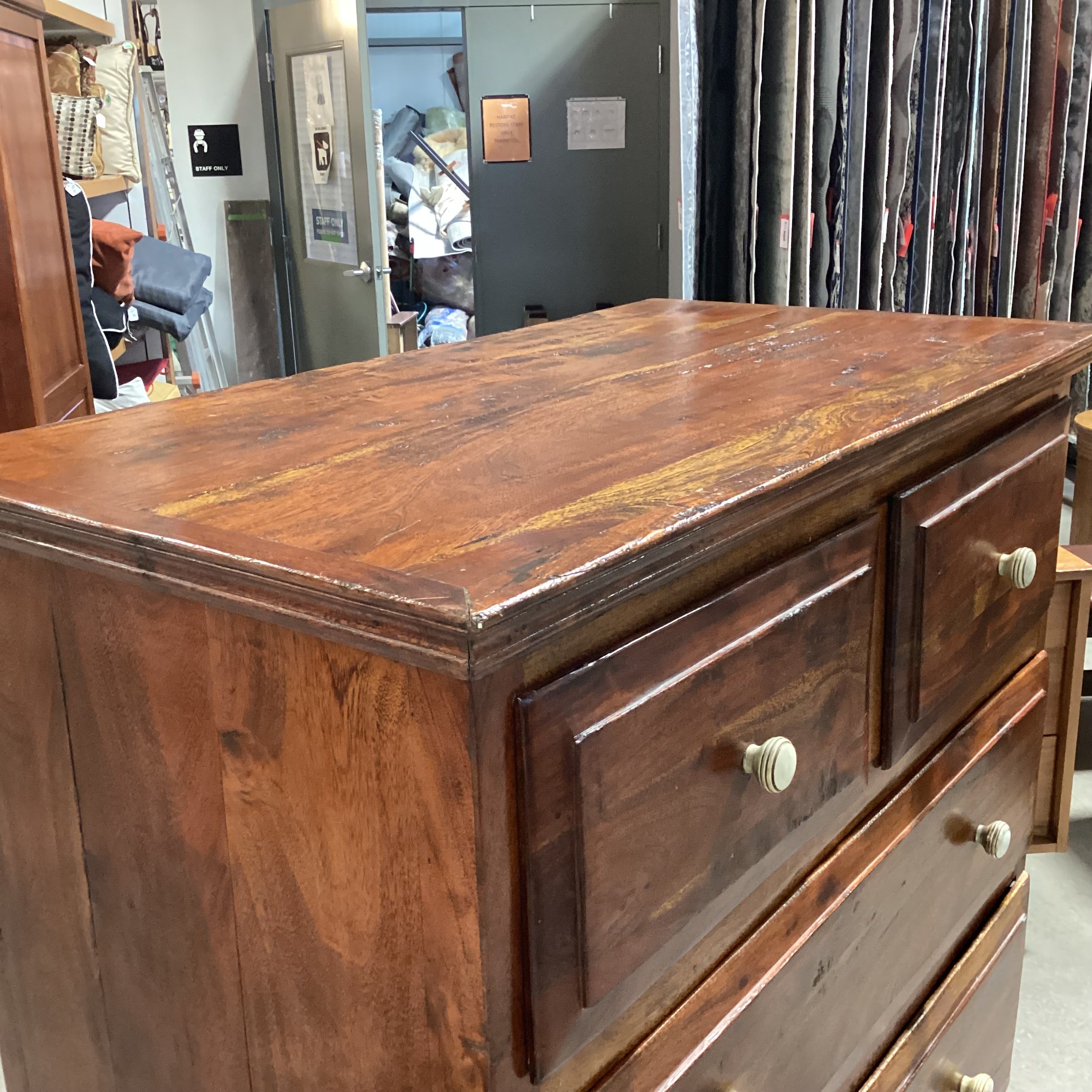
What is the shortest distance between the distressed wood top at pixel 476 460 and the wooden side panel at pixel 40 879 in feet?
0.28

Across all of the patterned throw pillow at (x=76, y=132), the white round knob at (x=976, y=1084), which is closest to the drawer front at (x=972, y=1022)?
the white round knob at (x=976, y=1084)

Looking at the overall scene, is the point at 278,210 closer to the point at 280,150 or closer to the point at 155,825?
the point at 280,150

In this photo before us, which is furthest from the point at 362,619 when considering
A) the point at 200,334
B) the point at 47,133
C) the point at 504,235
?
the point at 200,334

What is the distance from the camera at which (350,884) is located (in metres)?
0.64

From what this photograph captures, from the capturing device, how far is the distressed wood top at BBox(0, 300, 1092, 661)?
56 centimetres

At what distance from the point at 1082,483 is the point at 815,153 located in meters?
1.09

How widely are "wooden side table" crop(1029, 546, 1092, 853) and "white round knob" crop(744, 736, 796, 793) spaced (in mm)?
1145

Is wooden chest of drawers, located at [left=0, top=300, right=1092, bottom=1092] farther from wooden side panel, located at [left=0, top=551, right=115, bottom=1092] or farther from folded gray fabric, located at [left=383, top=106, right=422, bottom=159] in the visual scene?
folded gray fabric, located at [left=383, top=106, right=422, bottom=159]

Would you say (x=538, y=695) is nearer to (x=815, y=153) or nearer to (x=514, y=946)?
(x=514, y=946)

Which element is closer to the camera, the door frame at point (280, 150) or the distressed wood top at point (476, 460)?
the distressed wood top at point (476, 460)

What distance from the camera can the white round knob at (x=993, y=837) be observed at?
1.21 meters

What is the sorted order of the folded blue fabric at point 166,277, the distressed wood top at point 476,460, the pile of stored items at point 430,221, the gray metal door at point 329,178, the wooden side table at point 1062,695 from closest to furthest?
the distressed wood top at point 476,460
the wooden side table at point 1062,695
the folded blue fabric at point 166,277
the gray metal door at point 329,178
the pile of stored items at point 430,221

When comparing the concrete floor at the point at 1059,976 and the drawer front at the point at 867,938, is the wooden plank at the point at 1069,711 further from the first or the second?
the drawer front at the point at 867,938

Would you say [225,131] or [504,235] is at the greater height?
[225,131]
